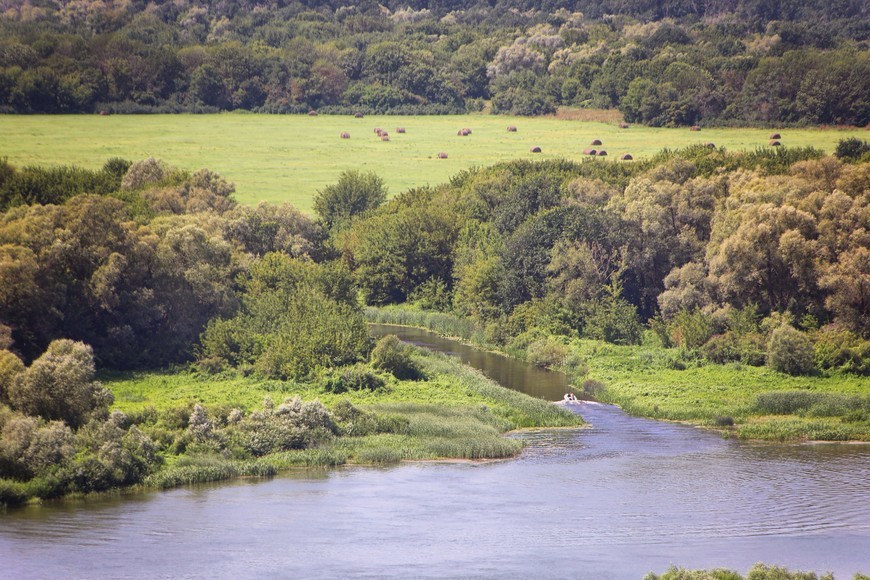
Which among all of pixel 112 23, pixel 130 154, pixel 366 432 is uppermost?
pixel 112 23

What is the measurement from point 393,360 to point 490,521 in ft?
70.0

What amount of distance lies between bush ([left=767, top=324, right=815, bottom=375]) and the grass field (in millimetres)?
40402

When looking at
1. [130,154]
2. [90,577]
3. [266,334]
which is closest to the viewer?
[90,577]

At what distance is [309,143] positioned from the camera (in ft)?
423

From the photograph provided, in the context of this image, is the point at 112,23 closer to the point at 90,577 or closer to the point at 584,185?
the point at 584,185

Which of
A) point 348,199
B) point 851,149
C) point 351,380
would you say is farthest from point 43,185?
point 851,149

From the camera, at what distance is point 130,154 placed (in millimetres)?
110500

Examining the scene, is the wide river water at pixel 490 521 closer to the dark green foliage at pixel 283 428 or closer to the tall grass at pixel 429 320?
the dark green foliage at pixel 283 428

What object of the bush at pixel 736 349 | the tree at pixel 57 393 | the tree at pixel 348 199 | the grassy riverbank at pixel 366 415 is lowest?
the grassy riverbank at pixel 366 415

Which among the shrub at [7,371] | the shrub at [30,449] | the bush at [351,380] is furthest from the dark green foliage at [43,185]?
the shrub at [30,449]

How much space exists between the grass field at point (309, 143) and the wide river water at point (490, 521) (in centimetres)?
5737

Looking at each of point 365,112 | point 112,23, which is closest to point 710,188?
point 365,112

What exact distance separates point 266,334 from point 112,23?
12120cm

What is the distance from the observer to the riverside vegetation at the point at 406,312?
49.6m
